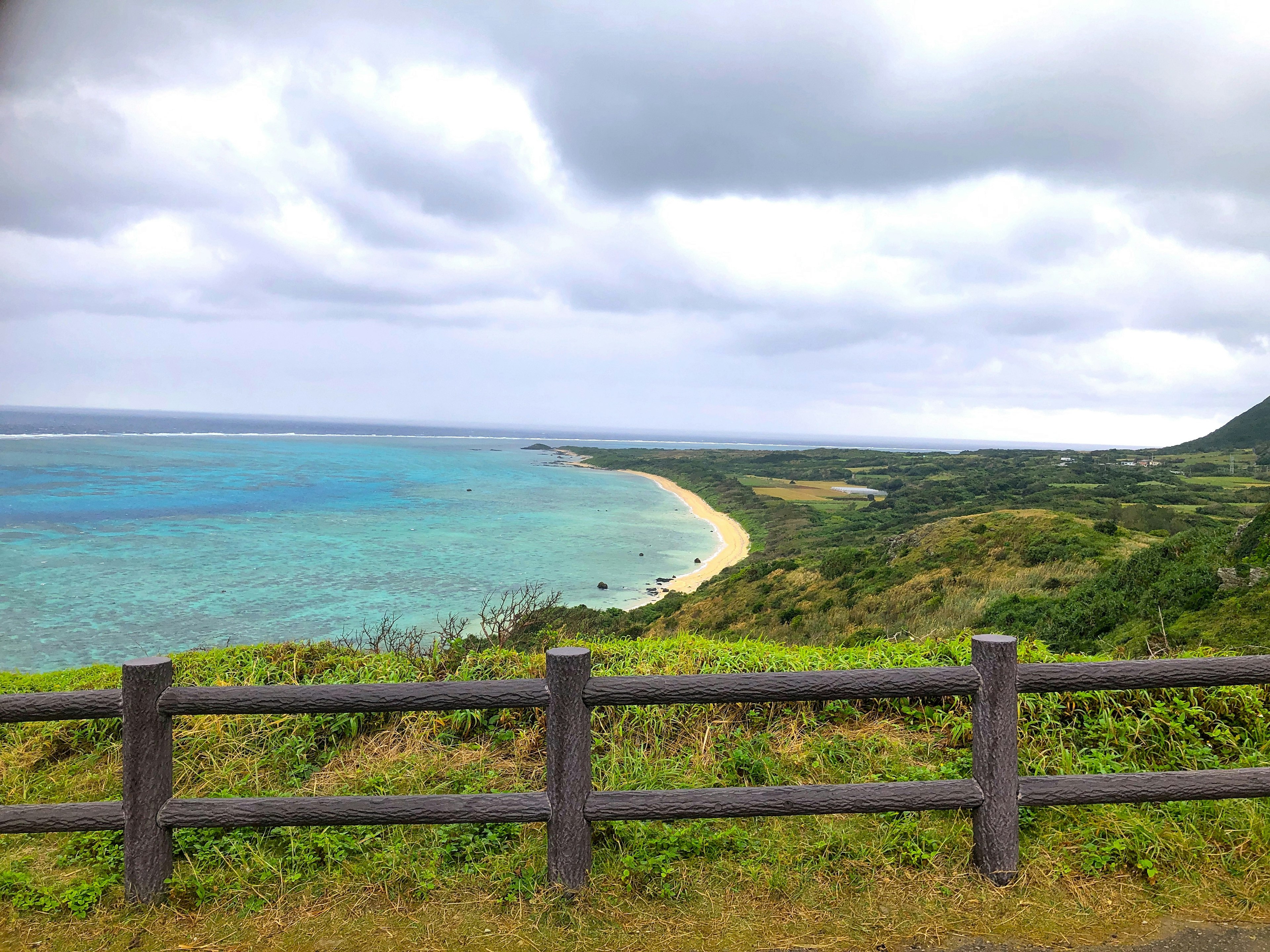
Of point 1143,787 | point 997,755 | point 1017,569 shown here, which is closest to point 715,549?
point 1017,569

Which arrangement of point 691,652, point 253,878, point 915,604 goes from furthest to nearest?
1. point 915,604
2. point 691,652
3. point 253,878

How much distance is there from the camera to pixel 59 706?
3.35 meters

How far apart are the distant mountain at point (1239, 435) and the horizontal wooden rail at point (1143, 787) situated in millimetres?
113137

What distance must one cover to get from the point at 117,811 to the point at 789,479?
341ft

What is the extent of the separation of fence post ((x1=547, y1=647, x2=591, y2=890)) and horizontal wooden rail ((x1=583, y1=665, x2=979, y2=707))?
0.29 feet

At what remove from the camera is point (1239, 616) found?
937cm

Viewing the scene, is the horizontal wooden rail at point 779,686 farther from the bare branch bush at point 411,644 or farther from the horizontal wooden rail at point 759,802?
the bare branch bush at point 411,644

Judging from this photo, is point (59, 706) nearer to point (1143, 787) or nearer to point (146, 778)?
point (146, 778)

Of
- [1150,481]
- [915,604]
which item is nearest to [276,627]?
[915,604]

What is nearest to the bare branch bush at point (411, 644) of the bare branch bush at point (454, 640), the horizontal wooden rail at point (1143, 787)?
the bare branch bush at point (454, 640)

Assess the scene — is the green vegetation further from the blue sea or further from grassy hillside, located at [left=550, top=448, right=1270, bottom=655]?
the blue sea

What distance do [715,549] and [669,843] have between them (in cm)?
5222

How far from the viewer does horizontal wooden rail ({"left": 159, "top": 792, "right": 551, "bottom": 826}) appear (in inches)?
132

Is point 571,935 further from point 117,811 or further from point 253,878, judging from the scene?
point 117,811
